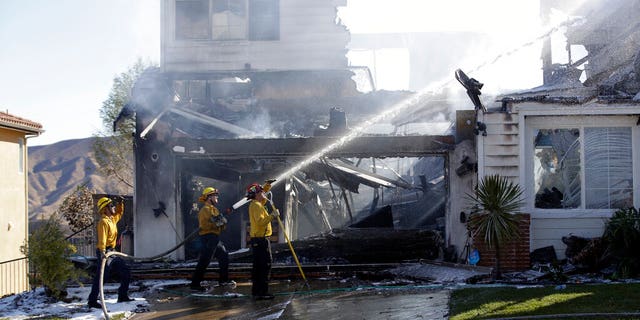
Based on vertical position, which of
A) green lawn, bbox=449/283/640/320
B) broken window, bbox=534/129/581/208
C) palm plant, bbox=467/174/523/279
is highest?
broken window, bbox=534/129/581/208

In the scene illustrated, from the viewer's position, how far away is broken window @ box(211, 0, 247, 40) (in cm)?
2328

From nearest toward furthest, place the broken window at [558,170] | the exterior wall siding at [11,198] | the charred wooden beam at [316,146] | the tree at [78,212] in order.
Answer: the broken window at [558,170] → the charred wooden beam at [316,146] → the exterior wall siding at [11,198] → the tree at [78,212]

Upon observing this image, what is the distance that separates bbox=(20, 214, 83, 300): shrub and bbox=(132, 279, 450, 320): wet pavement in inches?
52.2

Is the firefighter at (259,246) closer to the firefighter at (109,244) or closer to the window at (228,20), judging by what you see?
the firefighter at (109,244)

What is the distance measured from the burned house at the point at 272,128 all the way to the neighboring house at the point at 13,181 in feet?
12.8

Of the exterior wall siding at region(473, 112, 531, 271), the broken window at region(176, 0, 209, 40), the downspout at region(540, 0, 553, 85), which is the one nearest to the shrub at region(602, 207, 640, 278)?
the exterior wall siding at region(473, 112, 531, 271)

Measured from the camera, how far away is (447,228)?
53.7 feet

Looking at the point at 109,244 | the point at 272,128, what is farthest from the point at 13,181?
the point at 109,244

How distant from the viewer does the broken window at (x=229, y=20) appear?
917 inches

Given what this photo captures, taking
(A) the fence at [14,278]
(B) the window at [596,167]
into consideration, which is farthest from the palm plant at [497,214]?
(A) the fence at [14,278]

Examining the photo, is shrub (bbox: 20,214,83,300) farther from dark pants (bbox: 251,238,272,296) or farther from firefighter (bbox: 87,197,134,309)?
dark pants (bbox: 251,238,272,296)

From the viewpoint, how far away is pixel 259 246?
474 inches

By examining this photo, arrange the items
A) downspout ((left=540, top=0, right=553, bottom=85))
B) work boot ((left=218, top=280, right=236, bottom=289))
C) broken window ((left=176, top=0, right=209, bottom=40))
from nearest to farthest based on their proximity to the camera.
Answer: work boot ((left=218, top=280, right=236, bottom=289))
broken window ((left=176, top=0, right=209, bottom=40))
downspout ((left=540, top=0, right=553, bottom=85))

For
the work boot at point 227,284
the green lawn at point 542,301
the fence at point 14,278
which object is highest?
the green lawn at point 542,301
